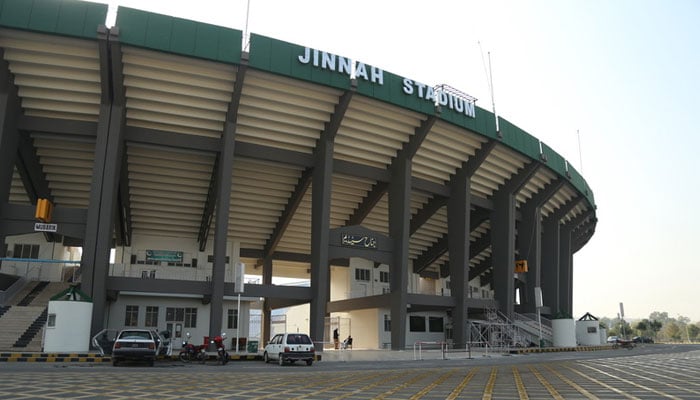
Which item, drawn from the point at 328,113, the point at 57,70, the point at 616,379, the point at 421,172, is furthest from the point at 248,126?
the point at 616,379

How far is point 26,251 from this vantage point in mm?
40562

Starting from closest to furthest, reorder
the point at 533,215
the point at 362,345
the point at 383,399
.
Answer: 1. the point at 383,399
2. the point at 362,345
3. the point at 533,215

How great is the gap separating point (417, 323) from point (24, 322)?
1279 inches

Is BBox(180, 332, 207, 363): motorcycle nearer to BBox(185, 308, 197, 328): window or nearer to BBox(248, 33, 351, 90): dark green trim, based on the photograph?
BBox(185, 308, 197, 328): window

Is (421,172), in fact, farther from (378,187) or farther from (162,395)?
(162,395)

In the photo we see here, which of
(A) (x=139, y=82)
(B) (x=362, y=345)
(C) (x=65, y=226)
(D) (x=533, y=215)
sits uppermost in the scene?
(A) (x=139, y=82)

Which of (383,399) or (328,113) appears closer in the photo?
(383,399)

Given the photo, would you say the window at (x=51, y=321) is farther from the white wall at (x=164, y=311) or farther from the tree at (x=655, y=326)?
the tree at (x=655, y=326)

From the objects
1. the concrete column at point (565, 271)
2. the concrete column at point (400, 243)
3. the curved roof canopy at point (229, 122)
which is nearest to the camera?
the curved roof canopy at point (229, 122)

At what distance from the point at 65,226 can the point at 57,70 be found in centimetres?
A: 888

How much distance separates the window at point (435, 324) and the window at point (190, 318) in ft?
75.0

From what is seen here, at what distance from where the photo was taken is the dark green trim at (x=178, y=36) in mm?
27047

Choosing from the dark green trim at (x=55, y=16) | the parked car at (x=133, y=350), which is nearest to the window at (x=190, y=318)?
the parked car at (x=133, y=350)

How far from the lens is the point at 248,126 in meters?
33.9
